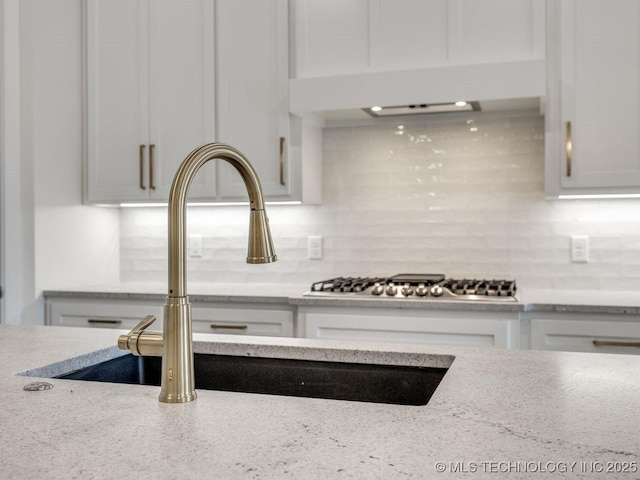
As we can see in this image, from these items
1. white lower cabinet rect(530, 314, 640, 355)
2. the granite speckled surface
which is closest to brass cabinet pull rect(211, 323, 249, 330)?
the granite speckled surface

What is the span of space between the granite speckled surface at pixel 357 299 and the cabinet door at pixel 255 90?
48 centimetres

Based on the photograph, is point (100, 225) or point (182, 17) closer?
point (182, 17)

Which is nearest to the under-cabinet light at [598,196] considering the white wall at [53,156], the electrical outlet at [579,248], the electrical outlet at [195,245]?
the electrical outlet at [579,248]

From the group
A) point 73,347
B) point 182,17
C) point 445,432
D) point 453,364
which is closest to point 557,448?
point 445,432

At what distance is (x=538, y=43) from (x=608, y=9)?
0.30 metres

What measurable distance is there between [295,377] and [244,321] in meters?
1.42

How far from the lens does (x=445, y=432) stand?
0.89 m

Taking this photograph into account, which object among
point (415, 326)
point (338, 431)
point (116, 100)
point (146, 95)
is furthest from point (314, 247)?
point (338, 431)

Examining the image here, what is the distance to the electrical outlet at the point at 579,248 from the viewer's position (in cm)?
309

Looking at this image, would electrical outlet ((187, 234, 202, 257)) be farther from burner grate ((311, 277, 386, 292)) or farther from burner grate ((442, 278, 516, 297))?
burner grate ((442, 278, 516, 297))

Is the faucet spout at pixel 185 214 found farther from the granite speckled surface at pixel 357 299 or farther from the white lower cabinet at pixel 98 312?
the white lower cabinet at pixel 98 312

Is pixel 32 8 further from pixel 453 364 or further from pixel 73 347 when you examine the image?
pixel 453 364

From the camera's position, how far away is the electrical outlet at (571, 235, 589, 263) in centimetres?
309

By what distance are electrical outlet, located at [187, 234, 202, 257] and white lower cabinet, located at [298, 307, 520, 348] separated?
1.05m
